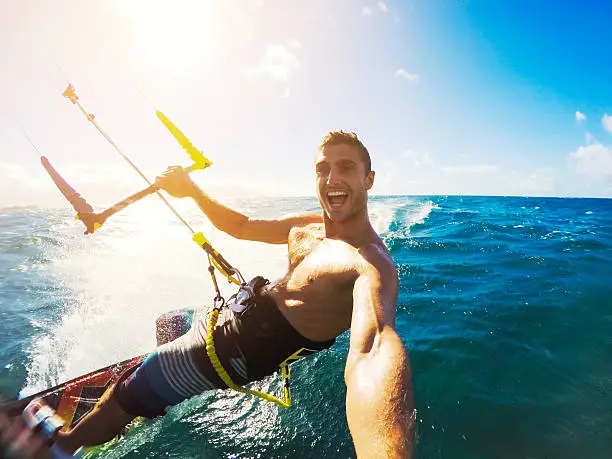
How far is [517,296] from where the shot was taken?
721cm

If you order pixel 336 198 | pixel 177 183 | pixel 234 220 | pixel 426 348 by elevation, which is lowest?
pixel 426 348

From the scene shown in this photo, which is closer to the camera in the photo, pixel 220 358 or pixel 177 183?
pixel 220 358

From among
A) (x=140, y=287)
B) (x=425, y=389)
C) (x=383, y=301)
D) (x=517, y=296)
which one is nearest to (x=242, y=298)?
(x=383, y=301)

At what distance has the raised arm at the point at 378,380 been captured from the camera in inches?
51.3

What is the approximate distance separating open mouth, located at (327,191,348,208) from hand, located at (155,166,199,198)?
1.91 meters

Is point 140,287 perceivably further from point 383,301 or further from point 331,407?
point 383,301

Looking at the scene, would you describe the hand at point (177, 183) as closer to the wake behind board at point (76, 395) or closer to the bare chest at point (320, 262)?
the bare chest at point (320, 262)

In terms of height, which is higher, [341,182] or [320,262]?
[341,182]

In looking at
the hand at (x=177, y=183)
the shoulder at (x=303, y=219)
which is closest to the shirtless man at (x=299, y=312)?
the shoulder at (x=303, y=219)

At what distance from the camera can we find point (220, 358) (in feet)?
9.31

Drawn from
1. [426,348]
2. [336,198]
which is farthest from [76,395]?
[426,348]

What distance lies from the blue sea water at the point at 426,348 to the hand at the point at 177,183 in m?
2.93

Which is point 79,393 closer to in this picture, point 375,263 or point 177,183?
point 177,183

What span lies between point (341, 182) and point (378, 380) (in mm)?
1929
